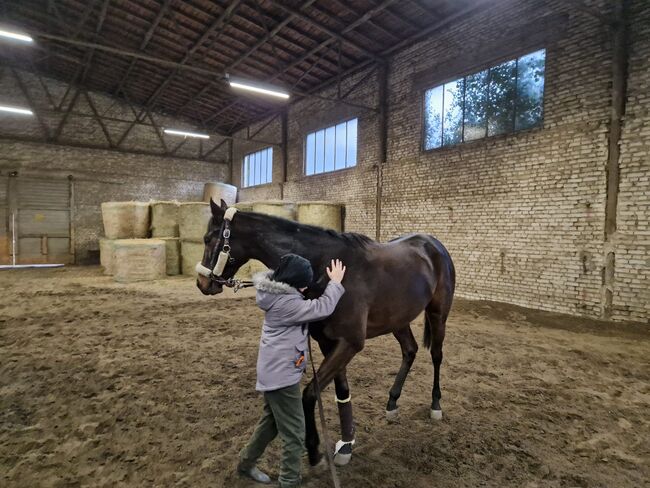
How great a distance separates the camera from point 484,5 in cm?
798

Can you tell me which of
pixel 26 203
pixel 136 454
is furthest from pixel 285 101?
pixel 136 454

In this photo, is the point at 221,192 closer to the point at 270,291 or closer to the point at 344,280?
the point at 344,280

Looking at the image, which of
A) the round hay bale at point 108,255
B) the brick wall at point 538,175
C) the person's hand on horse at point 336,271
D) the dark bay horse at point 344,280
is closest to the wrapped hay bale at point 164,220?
the round hay bale at point 108,255

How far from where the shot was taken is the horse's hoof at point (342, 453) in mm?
2326

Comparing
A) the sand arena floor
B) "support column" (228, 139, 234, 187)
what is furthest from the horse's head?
"support column" (228, 139, 234, 187)

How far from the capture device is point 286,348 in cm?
190

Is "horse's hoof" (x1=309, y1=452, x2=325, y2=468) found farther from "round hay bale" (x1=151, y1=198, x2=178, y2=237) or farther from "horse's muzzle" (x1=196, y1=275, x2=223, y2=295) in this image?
"round hay bale" (x1=151, y1=198, x2=178, y2=237)

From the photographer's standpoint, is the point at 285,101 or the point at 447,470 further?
the point at 285,101

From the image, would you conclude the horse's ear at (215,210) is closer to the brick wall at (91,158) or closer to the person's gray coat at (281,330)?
the person's gray coat at (281,330)

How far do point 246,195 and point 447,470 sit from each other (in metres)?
17.4

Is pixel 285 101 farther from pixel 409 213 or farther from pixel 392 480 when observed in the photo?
pixel 392 480

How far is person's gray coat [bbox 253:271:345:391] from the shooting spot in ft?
6.12

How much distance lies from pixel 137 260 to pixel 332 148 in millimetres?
7592

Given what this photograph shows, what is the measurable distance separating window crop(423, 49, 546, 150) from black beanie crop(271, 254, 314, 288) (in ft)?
24.4
